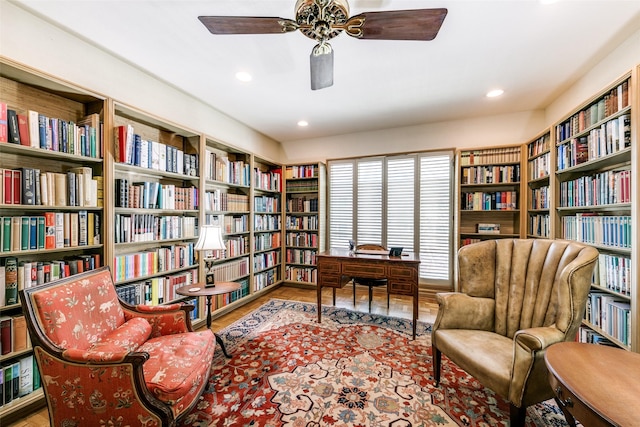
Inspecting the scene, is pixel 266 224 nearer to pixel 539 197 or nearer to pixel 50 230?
pixel 50 230

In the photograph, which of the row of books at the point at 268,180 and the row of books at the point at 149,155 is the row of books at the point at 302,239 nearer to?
the row of books at the point at 268,180

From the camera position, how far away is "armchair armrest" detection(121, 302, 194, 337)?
1.72m

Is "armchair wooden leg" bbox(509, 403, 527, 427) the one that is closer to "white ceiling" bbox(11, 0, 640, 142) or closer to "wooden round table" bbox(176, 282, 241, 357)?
"wooden round table" bbox(176, 282, 241, 357)

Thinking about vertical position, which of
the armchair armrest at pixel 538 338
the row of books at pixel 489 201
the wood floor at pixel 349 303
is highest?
the row of books at pixel 489 201

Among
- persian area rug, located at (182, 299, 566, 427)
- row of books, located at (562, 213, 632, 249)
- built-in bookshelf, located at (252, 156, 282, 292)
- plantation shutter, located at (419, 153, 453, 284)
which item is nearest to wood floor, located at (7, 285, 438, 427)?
built-in bookshelf, located at (252, 156, 282, 292)

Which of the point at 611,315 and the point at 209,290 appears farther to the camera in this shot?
the point at 209,290

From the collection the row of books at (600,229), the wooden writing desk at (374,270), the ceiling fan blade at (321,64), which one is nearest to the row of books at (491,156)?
the row of books at (600,229)

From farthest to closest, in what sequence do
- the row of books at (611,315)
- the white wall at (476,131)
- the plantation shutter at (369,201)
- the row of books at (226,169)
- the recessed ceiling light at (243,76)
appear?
the plantation shutter at (369,201), the row of books at (226,169), the recessed ceiling light at (243,76), the white wall at (476,131), the row of books at (611,315)


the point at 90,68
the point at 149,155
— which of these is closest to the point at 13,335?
the point at 149,155

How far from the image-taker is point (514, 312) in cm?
175

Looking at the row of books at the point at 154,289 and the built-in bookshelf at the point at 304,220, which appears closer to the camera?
the row of books at the point at 154,289

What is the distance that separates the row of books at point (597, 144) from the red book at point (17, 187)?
13.3 feet

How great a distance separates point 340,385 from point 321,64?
2.30 metres

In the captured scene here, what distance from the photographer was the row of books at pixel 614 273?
171cm
